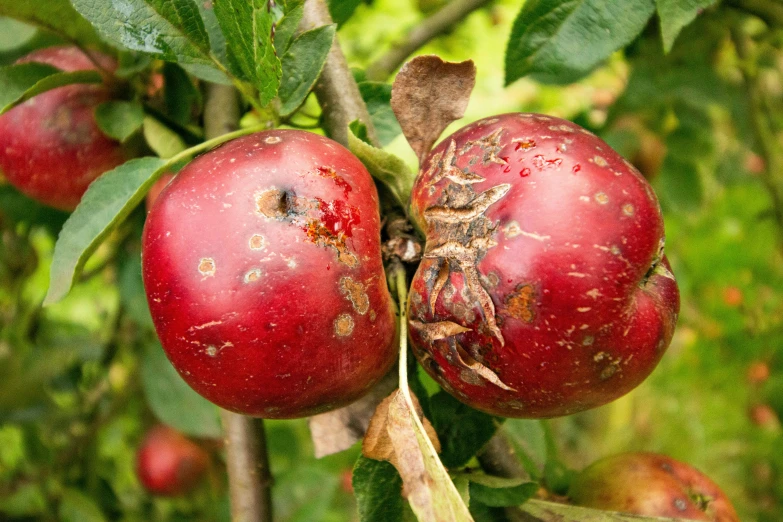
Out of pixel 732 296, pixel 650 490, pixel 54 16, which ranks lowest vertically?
pixel 732 296

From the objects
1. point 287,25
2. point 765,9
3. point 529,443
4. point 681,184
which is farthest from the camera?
point 681,184

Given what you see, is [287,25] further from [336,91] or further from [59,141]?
[59,141]

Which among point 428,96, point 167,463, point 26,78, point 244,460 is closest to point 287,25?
point 428,96

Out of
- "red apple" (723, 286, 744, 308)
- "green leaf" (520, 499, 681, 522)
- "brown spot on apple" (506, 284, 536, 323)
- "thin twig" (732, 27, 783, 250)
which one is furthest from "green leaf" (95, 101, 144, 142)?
"red apple" (723, 286, 744, 308)

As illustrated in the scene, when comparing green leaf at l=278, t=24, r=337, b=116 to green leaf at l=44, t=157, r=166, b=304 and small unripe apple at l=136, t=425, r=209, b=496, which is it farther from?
small unripe apple at l=136, t=425, r=209, b=496

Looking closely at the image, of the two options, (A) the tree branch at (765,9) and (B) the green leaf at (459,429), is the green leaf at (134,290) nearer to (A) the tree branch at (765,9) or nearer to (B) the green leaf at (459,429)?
(B) the green leaf at (459,429)

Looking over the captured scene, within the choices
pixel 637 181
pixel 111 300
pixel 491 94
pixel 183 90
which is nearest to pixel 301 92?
pixel 183 90
